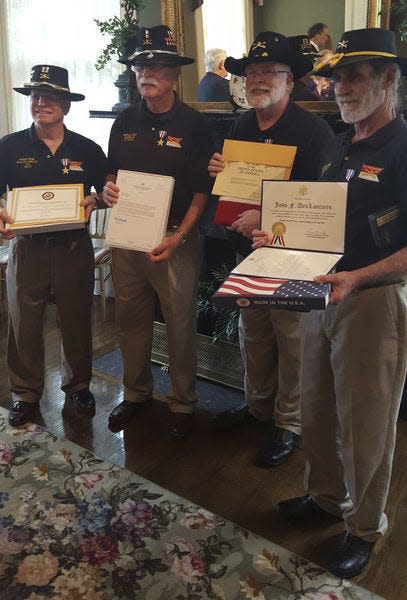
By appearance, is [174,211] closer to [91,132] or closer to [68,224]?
[68,224]

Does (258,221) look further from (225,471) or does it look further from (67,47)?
(67,47)

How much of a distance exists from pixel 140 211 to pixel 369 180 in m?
0.97

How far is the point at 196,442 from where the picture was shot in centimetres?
231

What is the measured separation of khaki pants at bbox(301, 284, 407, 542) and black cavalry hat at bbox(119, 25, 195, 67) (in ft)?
3.75

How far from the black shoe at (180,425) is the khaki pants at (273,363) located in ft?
1.00

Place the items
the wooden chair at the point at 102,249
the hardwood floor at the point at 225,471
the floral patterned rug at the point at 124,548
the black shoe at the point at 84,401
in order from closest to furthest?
1. the floral patterned rug at the point at 124,548
2. the hardwood floor at the point at 225,471
3. the black shoe at the point at 84,401
4. the wooden chair at the point at 102,249

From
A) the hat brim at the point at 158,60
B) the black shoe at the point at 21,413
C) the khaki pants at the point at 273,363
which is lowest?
the black shoe at the point at 21,413

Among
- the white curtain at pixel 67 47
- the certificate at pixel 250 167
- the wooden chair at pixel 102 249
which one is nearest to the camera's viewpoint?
the certificate at pixel 250 167

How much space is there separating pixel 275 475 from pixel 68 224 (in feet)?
4.42

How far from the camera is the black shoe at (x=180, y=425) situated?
2.31 m

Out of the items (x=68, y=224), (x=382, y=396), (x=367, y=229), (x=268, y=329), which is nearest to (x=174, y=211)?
(x=68, y=224)

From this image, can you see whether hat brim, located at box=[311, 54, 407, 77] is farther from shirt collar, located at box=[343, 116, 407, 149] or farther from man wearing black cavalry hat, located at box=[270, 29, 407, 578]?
shirt collar, located at box=[343, 116, 407, 149]

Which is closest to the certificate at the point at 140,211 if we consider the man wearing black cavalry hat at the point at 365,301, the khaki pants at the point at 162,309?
the khaki pants at the point at 162,309

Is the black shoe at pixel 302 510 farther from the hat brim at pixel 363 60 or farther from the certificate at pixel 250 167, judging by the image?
the hat brim at pixel 363 60
